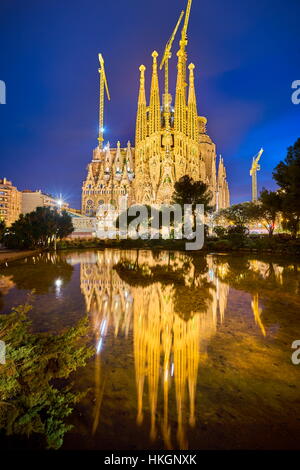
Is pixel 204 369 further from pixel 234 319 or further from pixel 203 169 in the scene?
pixel 203 169

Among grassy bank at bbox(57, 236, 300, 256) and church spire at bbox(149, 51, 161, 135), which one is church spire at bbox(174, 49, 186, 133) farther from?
grassy bank at bbox(57, 236, 300, 256)

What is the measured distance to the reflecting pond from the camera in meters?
2.28

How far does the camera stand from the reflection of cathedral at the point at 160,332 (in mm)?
2748

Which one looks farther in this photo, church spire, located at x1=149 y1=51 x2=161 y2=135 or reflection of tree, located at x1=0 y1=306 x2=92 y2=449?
church spire, located at x1=149 y1=51 x2=161 y2=135

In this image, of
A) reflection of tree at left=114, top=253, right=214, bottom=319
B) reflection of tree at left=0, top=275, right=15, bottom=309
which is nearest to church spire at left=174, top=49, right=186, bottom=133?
reflection of tree at left=114, top=253, right=214, bottom=319

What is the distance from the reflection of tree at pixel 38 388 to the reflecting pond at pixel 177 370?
6cm

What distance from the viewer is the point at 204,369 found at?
339 cm

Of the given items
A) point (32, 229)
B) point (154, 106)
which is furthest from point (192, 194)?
point (154, 106)

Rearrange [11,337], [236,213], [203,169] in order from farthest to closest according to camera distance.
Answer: [203,169], [236,213], [11,337]

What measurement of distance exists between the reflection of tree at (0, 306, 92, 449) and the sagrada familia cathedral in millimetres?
58779

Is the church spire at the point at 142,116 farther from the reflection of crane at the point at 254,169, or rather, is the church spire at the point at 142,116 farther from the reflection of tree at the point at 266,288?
the reflection of tree at the point at 266,288

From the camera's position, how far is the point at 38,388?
2584 mm

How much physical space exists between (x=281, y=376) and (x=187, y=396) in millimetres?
1498
